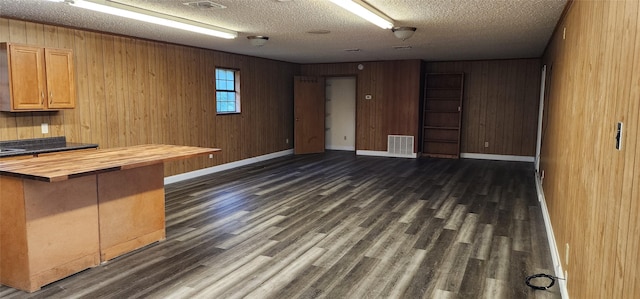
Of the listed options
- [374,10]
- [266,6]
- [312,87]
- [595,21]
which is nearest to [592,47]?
[595,21]

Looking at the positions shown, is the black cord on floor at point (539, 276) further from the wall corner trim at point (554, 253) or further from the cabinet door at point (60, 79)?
the cabinet door at point (60, 79)

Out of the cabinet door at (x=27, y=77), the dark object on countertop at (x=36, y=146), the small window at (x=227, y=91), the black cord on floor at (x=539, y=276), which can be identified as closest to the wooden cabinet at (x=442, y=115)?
the small window at (x=227, y=91)

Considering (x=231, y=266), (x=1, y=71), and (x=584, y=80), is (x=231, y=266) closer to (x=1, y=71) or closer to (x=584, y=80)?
(x=584, y=80)

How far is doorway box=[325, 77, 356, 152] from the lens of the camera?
10.8m

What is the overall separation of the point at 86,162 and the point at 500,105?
839cm

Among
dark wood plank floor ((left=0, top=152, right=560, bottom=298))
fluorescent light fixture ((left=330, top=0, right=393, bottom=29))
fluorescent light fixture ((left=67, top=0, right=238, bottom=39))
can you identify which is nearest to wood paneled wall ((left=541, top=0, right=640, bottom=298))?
dark wood plank floor ((left=0, top=152, right=560, bottom=298))

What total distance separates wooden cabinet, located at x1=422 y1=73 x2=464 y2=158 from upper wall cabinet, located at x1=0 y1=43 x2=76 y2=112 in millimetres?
7341

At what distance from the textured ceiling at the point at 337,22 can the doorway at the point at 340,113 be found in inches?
122

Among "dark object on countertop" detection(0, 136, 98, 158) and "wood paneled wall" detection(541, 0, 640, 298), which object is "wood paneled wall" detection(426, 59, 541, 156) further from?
"dark object on countertop" detection(0, 136, 98, 158)

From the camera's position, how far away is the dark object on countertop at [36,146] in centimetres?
425

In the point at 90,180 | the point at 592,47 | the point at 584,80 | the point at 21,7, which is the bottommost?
the point at 90,180

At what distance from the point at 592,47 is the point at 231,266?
2937 millimetres

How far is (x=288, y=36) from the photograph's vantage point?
6066 millimetres

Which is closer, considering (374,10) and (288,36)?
(374,10)
